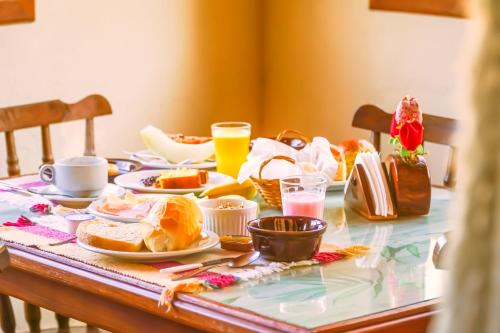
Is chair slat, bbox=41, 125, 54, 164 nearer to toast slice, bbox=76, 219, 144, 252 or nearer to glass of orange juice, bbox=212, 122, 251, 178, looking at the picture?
glass of orange juice, bbox=212, 122, 251, 178

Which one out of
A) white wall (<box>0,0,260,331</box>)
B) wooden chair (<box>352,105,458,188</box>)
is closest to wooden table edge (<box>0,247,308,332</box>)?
wooden chair (<box>352,105,458,188</box>)

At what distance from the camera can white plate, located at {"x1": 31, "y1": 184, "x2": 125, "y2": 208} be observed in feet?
6.24

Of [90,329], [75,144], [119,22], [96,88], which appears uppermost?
[119,22]

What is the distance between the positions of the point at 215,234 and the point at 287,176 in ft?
1.10

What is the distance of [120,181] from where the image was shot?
2.07m

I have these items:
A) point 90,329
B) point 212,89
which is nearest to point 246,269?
point 90,329

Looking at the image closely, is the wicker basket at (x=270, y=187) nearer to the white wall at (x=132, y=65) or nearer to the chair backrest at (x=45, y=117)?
the chair backrest at (x=45, y=117)

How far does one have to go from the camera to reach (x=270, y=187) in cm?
187

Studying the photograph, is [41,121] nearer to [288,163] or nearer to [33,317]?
[33,317]

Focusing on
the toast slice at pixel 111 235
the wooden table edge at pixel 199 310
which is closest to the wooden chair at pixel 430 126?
the toast slice at pixel 111 235

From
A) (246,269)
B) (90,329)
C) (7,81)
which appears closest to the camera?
(246,269)

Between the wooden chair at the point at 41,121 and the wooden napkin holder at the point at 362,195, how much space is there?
37.9 inches

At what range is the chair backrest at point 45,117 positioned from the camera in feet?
8.32

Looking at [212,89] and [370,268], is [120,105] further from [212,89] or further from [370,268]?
[370,268]
